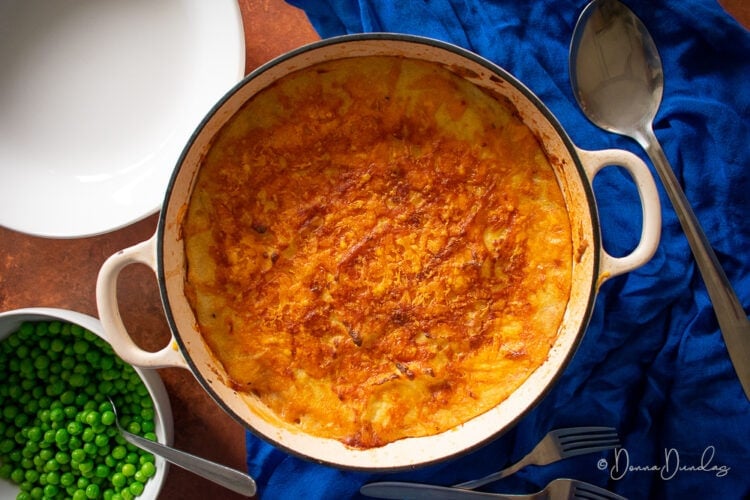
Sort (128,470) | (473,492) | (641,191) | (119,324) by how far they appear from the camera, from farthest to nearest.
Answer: (128,470)
(473,492)
(119,324)
(641,191)

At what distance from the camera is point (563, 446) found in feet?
7.27

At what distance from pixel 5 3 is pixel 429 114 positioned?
5.34ft

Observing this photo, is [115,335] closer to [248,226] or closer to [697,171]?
[248,226]

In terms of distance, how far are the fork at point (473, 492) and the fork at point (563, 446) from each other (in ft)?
0.23

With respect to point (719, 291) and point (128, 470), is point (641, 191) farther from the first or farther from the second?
point (128, 470)

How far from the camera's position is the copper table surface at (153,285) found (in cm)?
248

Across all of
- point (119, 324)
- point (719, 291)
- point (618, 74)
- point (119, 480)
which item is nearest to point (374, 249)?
point (119, 324)

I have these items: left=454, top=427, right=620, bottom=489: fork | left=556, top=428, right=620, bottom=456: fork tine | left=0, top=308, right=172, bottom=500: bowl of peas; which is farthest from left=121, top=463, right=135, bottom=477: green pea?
left=556, top=428, right=620, bottom=456: fork tine

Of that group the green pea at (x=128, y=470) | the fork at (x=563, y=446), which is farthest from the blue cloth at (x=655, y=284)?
the green pea at (x=128, y=470)

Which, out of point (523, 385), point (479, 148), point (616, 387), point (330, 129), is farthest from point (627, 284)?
point (330, 129)

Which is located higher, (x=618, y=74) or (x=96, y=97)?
(x=618, y=74)

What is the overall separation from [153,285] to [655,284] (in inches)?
72.0

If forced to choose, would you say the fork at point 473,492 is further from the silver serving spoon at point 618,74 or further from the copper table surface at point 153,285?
the silver serving spoon at point 618,74

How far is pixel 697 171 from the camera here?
2270mm
